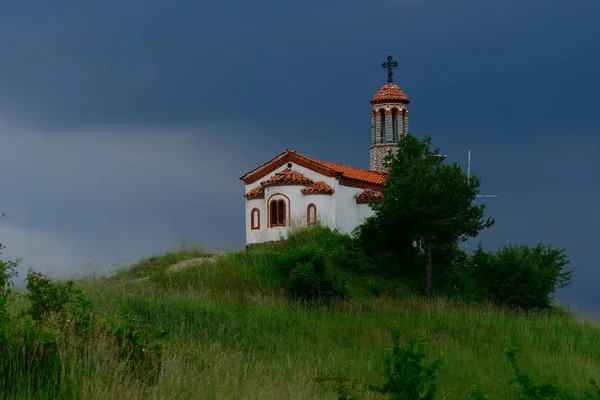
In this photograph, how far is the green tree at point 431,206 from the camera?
31375 mm

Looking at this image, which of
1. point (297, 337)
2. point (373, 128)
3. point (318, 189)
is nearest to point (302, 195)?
point (318, 189)

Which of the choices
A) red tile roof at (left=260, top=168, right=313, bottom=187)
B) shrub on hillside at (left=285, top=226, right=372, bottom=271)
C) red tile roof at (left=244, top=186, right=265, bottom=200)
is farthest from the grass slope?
red tile roof at (left=244, top=186, right=265, bottom=200)

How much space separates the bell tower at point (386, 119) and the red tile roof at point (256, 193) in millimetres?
7745

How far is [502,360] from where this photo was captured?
19125 mm

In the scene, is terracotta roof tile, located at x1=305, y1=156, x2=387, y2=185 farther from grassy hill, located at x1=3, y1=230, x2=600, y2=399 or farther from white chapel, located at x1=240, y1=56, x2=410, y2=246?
grassy hill, located at x1=3, y1=230, x2=600, y2=399

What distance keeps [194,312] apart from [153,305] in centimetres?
112

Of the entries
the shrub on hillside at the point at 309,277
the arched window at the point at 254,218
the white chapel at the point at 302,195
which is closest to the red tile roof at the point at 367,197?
the white chapel at the point at 302,195

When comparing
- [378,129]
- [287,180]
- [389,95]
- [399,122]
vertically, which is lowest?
[287,180]

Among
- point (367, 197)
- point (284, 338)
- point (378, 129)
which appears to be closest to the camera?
point (284, 338)

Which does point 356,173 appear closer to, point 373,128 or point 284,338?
point 373,128

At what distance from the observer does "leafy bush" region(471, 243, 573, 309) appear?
102 feet

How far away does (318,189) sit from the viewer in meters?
36.5

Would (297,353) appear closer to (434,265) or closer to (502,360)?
(502,360)

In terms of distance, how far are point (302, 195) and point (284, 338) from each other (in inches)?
696
